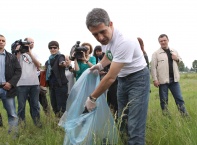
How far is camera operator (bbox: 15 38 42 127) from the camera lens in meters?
4.67

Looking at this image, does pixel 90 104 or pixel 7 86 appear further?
pixel 7 86

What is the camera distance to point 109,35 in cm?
249

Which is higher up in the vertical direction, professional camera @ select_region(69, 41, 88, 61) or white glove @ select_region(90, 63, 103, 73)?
professional camera @ select_region(69, 41, 88, 61)

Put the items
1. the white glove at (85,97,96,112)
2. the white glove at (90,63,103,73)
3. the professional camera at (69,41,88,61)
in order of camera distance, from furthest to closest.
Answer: the professional camera at (69,41,88,61) → the white glove at (90,63,103,73) → the white glove at (85,97,96,112)

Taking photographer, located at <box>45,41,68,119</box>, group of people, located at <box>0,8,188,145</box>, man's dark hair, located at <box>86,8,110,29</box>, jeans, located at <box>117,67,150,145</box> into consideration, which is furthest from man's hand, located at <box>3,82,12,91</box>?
man's dark hair, located at <box>86,8,110,29</box>

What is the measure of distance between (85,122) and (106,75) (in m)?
0.61

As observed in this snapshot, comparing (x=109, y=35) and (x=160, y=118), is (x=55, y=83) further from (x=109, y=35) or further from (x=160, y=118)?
(x=109, y=35)

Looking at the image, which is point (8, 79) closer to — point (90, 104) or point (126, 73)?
point (90, 104)

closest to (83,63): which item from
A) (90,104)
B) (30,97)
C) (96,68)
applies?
(30,97)

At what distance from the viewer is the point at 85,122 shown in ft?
9.29

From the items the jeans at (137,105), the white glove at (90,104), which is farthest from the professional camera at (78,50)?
the white glove at (90,104)

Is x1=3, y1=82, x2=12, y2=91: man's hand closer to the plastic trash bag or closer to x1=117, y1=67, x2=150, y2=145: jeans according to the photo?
the plastic trash bag

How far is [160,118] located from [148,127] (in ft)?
1.03

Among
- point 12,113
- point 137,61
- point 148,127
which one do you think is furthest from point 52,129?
point 137,61
